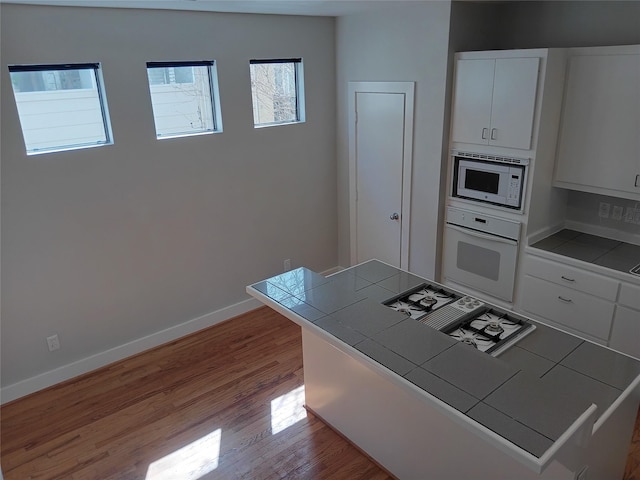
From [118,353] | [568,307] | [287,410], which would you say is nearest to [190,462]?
[287,410]

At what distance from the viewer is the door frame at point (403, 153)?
12.9 feet

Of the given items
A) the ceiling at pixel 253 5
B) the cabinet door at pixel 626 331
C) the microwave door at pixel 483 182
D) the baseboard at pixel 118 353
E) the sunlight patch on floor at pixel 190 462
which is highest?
the ceiling at pixel 253 5

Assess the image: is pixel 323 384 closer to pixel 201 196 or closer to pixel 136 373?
pixel 136 373

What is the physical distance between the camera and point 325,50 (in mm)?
4391

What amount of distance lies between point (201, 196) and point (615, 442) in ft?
10.6

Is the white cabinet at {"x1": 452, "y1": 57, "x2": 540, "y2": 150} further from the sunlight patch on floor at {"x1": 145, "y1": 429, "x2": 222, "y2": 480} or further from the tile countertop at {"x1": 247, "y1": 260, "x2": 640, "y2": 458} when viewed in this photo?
the sunlight patch on floor at {"x1": 145, "y1": 429, "x2": 222, "y2": 480}

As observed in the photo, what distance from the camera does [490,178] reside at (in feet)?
11.7

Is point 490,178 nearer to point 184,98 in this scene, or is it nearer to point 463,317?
point 463,317

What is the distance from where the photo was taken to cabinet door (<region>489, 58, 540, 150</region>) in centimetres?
315

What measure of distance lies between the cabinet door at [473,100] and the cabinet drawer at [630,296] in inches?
53.6

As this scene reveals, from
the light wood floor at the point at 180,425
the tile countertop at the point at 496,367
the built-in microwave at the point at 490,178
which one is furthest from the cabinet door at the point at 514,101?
the light wood floor at the point at 180,425

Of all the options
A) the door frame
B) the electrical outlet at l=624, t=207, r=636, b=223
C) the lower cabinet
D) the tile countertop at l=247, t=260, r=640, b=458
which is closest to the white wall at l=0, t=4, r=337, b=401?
the door frame

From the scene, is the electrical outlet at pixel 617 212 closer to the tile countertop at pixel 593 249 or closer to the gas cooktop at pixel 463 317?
the tile countertop at pixel 593 249

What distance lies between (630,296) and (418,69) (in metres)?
2.24
